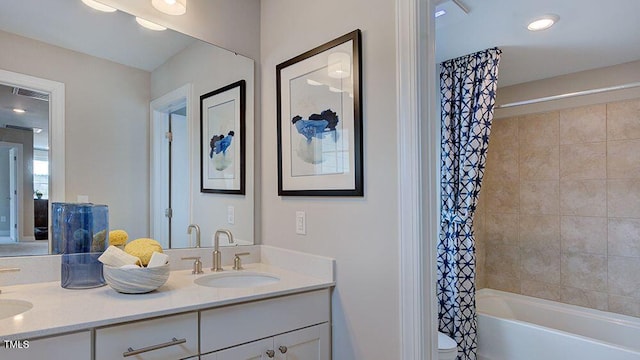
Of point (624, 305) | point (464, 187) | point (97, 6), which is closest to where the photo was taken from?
point (97, 6)

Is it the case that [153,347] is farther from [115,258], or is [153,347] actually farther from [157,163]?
[157,163]

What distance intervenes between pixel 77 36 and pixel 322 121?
1137 millimetres

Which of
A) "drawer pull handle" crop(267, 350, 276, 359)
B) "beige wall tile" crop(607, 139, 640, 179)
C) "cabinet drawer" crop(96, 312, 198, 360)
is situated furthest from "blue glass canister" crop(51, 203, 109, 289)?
"beige wall tile" crop(607, 139, 640, 179)

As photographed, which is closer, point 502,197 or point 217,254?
point 217,254

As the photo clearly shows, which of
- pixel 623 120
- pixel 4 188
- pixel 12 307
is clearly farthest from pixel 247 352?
pixel 623 120

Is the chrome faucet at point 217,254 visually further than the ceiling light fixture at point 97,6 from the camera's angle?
Yes

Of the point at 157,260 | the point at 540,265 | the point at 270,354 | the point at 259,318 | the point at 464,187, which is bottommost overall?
the point at 540,265

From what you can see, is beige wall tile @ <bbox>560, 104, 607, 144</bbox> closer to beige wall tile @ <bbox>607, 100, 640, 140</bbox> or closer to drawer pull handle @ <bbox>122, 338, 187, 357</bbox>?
beige wall tile @ <bbox>607, 100, 640, 140</bbox>

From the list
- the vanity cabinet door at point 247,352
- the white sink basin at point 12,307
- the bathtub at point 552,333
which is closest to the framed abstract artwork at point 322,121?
the vanity cabinet door at point 247,352

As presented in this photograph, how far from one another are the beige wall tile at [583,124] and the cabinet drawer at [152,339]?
3277mm

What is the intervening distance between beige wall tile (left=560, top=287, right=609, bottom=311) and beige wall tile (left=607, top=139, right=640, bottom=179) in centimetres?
97

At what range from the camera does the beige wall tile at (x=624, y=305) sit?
8.78 ft

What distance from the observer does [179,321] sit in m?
1.16

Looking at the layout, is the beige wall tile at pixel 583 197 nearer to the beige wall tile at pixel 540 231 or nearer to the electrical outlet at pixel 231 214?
the beige wall tile at pixel 540 231
